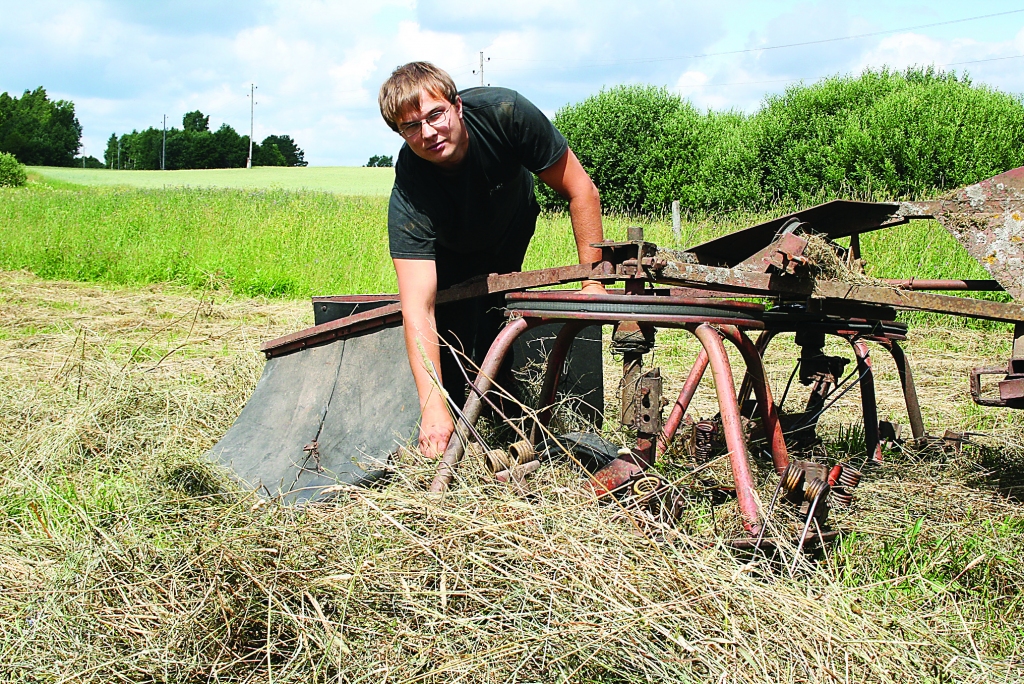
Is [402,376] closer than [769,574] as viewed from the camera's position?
No

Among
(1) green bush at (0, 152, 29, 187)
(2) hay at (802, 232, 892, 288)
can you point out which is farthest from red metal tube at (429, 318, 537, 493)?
(1) green bush at (0, 152, 29, 187)

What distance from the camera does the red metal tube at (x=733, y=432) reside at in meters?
2.20

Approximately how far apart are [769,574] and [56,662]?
5.60ft

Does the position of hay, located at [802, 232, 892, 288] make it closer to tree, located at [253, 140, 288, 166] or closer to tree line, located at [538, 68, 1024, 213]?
tree line, located at [538, 68, 1024, 213]

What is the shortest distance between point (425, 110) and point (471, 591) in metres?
1.54

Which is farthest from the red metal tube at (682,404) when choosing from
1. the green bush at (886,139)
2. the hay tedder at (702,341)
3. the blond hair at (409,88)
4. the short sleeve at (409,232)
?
the green bush at (886,139)

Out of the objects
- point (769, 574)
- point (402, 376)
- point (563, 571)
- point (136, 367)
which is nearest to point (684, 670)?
point (563, 571)

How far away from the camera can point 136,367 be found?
4.26 meters

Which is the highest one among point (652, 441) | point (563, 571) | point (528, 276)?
point (528, 276)

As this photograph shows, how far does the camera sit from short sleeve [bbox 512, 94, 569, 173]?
303 cm

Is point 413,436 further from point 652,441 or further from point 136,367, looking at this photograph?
point 136,367

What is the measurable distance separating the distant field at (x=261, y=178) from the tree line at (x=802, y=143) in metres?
20.3

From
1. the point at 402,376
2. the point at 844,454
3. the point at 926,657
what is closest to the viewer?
the point at 926,657

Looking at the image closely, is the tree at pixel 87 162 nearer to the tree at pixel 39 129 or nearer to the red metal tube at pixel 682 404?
the tree at pixel 39 129
